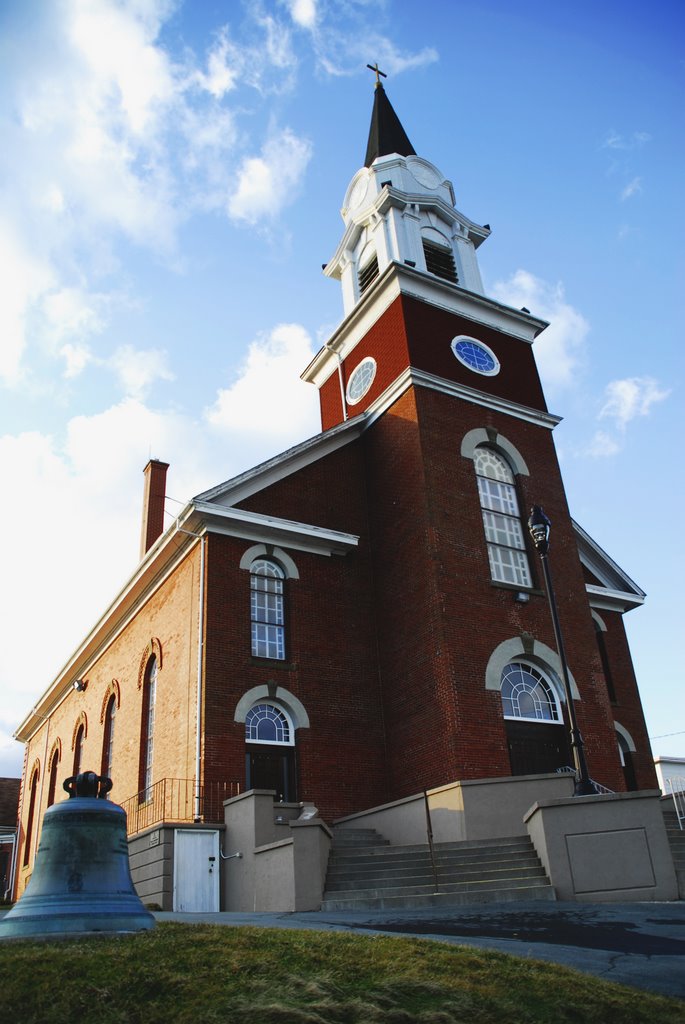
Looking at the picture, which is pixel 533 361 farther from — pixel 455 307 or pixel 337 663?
pixel 337 663

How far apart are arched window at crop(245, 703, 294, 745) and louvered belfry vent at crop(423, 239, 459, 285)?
46.9 ft

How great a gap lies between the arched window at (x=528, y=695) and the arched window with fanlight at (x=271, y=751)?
188 inches

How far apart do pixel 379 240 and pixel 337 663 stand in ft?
43.3

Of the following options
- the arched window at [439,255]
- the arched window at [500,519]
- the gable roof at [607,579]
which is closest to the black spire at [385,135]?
the arched window at [439,255]

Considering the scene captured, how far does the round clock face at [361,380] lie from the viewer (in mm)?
24797

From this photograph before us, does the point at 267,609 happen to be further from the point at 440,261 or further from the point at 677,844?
the point at 440,261

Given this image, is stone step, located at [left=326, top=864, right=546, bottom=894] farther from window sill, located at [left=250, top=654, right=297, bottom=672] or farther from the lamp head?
window sill, located at [left=250, top=654, right=297, bottom=672]

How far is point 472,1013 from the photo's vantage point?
17.5 feet

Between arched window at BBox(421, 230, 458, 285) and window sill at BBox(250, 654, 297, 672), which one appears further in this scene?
arched window at BBox(421, 230, 458, 285)

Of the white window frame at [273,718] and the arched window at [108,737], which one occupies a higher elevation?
the arched window at [108,737]

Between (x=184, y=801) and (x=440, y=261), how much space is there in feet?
57.1

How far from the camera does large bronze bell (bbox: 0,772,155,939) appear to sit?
7004mm

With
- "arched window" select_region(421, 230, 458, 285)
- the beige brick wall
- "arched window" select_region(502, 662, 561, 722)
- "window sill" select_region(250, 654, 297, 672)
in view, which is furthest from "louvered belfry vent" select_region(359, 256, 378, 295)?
"arched window" select_region(502, 662, 561, 722)

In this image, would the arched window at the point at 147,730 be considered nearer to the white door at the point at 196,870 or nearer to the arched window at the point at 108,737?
the arched window at the point at 108,737
